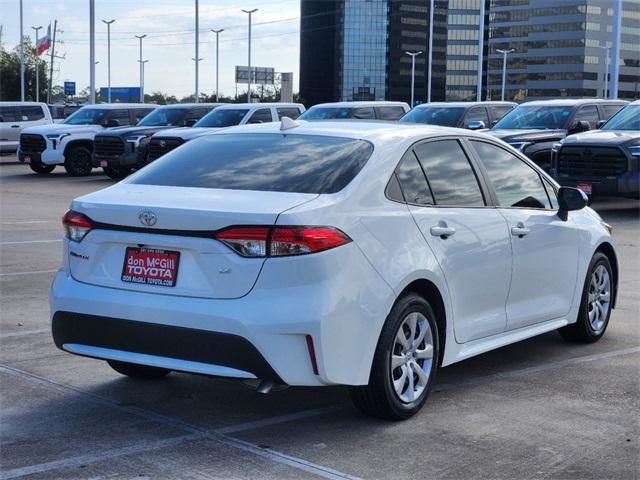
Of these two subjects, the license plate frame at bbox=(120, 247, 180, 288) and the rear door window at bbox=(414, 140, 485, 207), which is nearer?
the license plate frame at bbox=(120, 247, 180, 288)

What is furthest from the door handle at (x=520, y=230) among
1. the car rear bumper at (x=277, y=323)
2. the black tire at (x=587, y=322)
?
the car rear bumper at (x=277, y=323)

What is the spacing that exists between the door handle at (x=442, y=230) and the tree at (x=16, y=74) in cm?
9316

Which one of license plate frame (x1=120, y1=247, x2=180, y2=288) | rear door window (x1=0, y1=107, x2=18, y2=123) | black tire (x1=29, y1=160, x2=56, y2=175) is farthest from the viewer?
rear door window (x1=0, y1=107, x2=18, y2=123)

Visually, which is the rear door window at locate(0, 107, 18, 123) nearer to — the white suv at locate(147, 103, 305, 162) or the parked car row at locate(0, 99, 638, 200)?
the parked car row at locate(0, 99, 638, 200)

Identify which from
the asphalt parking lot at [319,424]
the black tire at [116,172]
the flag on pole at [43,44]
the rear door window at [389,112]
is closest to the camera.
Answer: the asphalt parking lot at [319,424]

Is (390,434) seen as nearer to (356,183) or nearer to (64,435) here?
(356,183)

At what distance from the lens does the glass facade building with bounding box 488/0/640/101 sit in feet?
545

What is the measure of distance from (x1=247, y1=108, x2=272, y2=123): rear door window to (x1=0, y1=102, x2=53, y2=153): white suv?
33.3 feet

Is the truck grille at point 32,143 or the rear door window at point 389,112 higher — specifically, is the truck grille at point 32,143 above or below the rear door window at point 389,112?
below

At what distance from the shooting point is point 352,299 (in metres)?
4.93

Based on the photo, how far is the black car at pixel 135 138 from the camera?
2534cm

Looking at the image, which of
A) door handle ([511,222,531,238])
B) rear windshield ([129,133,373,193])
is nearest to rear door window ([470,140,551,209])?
door handle ([511,222,531,238])

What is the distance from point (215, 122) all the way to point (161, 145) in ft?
5.30

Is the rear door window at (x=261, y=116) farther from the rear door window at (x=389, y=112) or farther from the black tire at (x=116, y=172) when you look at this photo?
the black tire at (x=116, y=172)
